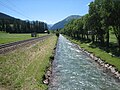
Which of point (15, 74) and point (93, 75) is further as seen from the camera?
point (93, 75)

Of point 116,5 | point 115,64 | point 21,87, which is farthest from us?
point 116,5

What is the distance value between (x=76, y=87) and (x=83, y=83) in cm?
223

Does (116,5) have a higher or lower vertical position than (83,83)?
higher

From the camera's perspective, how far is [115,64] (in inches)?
1439

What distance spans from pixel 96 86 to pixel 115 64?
12474mm

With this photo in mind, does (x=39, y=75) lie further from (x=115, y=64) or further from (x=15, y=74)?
(x=115, y=64)

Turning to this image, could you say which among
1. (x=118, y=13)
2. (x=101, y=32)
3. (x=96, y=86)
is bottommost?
(x=96, y=86)

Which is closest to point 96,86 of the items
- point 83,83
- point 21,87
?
point 83,83

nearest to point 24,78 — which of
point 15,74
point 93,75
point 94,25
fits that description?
point 15,74

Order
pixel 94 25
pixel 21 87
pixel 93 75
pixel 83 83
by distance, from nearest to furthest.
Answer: pixel 21 87, pixel 83 83, pixel 93 75, pixel 94 25

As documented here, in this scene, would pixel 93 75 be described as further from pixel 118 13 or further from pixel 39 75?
pixel 118 13

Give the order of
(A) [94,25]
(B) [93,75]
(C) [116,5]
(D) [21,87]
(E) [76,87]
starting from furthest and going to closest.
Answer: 1. (A) [94,25]
2. (C) [116,5]
3. (B) [93,75]
4. (E) [76,87]
5. (D) [21,87]

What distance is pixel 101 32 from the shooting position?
74.6m

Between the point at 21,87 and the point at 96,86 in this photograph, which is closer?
the point at 21,87
